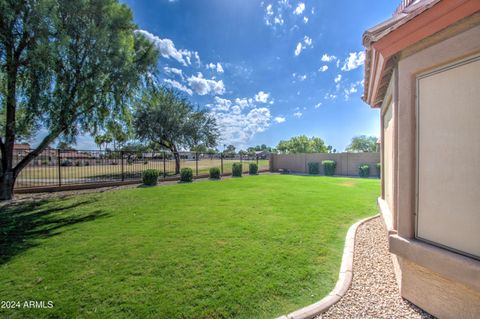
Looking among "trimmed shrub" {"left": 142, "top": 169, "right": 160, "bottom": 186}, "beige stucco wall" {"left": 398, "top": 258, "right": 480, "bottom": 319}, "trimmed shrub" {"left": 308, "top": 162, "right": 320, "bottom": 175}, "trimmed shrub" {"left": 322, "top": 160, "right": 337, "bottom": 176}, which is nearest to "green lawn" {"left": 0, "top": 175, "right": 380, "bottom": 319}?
"beige stucco wall" {"left": 398, "top": 258, "right": 480, "bottom": 319}

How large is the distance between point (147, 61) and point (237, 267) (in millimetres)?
10693

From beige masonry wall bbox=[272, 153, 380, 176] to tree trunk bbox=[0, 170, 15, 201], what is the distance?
2028 centimetres

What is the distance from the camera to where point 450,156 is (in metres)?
2.10

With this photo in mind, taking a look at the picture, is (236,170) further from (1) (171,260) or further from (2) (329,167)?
(1) (171,260)

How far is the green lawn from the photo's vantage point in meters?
2.39

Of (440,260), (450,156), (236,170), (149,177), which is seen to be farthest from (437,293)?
(236,170)

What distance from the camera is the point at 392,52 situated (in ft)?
8.02

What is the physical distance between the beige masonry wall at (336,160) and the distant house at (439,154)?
18.5 meters

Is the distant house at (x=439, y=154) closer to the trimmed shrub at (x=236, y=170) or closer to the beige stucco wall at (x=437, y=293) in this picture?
the beige stucco wall at (x=437, y=293)

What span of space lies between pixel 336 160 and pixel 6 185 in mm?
22800

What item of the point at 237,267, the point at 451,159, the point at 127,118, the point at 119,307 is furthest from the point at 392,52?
the point at 127,118

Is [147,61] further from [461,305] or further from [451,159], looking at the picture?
[461,305]

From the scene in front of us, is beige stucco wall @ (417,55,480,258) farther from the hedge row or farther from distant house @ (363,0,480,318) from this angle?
the hedge row

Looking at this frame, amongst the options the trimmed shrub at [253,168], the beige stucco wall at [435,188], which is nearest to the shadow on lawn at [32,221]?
the beige stucco wall at [435,188]
